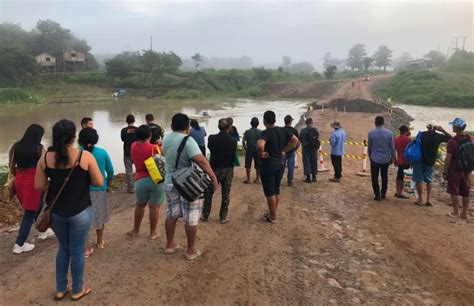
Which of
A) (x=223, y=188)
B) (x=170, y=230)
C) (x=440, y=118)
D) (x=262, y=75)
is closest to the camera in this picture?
(x=170, y=230)

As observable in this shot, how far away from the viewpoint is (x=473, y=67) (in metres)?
67.2

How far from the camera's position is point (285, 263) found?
5137mm

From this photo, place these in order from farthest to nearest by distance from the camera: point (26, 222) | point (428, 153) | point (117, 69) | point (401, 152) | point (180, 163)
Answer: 1. point (117, 69)
2. point (401, 152)
3. point (428, 153)
4. point (26, 222)
5. point (180, 163)

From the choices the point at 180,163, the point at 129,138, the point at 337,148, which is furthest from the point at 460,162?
the point at 129,138

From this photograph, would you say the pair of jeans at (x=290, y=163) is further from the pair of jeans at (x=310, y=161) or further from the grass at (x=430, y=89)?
the grass at (x=430, y=89)

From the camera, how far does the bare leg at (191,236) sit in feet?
15.8

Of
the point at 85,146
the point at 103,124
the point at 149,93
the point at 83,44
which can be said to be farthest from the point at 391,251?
the point at 83,44

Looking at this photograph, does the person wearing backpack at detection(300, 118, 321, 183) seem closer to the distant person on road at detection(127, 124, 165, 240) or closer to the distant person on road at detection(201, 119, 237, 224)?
the distant person on road at detection(201, 119, 237, 224)

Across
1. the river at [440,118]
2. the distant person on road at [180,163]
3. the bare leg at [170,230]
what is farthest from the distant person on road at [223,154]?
the river at [440,118]

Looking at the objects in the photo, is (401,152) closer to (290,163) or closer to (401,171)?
(401,171)

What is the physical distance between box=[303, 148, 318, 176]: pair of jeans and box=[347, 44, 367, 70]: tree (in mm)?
137876

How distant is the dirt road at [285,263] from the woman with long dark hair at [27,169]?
495 millimetres

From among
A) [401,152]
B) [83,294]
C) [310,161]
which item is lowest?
[83,294]

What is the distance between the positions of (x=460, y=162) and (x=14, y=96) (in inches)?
1879
